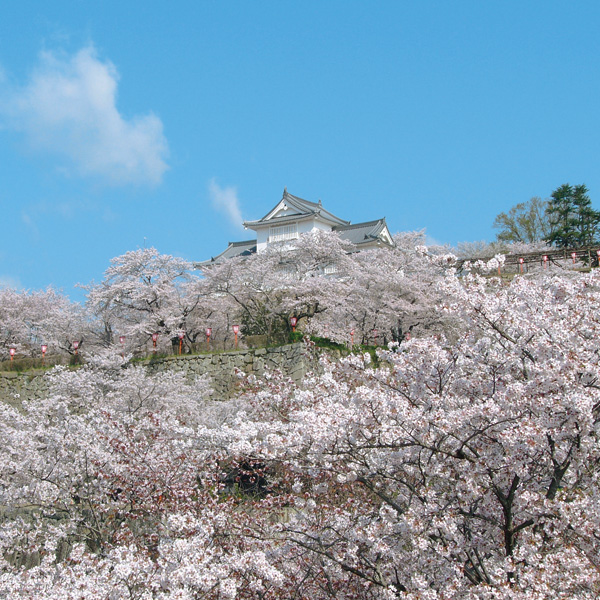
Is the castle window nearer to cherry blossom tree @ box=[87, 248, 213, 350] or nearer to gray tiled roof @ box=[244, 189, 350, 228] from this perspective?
gray tiled roof @ box=[244, 189, 350, 228]

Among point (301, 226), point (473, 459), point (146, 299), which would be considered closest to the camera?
point (473, 459)

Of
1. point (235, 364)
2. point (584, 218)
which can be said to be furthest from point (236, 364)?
point (584, 218)

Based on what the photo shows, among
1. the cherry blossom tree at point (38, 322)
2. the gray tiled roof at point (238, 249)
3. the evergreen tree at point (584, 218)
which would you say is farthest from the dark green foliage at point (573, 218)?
the cherry blossom tree at point (38, 322)

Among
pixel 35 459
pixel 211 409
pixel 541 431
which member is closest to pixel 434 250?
pixel 211 409

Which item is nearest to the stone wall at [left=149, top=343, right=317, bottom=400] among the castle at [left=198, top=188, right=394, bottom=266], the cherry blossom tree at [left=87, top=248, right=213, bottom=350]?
the cherry blossom tree at [left=87, top=248, right=213, bottom=350]

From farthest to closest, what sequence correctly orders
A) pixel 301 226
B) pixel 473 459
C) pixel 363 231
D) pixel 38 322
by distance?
pixel 301 226 → pixel 363 231 → pixel 38 322 → pixel 473 459

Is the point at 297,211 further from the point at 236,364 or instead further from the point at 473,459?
the point at 473,459

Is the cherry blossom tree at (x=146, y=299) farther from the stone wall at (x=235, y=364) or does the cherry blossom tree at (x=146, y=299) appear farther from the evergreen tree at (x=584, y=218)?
the evergreen tree at (x=584, y=218)

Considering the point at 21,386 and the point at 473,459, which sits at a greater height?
the point at 21,386

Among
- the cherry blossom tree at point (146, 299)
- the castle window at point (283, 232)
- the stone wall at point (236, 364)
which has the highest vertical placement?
the castle window at point (283, 232)

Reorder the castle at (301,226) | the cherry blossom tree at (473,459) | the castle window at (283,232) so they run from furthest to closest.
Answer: the castle window at (283,232)
the castle at (301,226)
the cherry blossom tree at (473,459)

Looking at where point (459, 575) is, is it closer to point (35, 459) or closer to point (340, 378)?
point (340, 378)

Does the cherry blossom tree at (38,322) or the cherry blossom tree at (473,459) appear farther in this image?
the cherry blossom tree at (38,322)

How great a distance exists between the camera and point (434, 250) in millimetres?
23312
